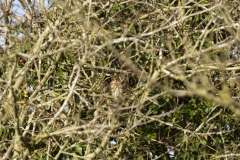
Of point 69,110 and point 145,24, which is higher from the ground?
point 145,24

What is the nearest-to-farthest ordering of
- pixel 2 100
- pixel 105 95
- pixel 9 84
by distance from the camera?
pixel 9 84, pixel 2 100, pixel 105 95

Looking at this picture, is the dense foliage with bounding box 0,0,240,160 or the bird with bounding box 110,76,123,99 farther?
the bird with bounding box 110,76,123,99

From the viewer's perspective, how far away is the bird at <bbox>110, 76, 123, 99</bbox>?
5.25m

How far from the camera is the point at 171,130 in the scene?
6.18m

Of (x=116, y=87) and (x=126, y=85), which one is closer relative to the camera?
(x=116, y=87)

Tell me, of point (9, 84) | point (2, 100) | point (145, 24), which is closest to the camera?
point (9, 84)

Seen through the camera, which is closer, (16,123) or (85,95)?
(16,123)

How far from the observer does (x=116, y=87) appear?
5.37 meters

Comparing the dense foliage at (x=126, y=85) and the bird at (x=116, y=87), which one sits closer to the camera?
the dense foliage at (x=126, y=85)

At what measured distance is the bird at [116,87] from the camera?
525 cm

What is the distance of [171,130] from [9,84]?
278cm

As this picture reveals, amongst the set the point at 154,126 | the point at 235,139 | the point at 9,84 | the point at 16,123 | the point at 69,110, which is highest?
the point at 9,84

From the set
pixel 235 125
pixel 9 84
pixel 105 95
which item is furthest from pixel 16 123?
pixel 235 125

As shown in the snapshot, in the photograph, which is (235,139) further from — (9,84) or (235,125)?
(9,84)
